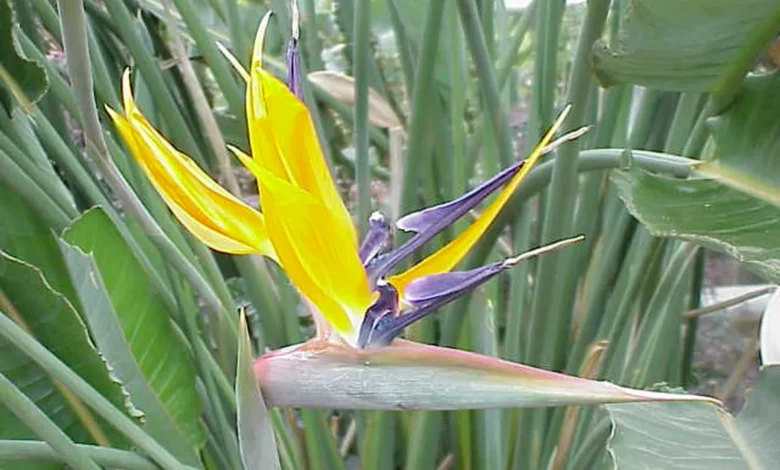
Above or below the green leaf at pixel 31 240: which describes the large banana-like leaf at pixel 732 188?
above

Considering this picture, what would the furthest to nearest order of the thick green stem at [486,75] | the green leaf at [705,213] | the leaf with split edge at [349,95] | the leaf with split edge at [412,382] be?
the leaf with split edge at [349,95]
the thick green stem at [486,75]
the green leaf at [705,213]
the leaf with split edge at [412,382]

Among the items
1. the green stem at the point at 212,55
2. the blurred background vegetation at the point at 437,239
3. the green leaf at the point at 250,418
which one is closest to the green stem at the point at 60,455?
the blurred background vegetation at the point at 437,239

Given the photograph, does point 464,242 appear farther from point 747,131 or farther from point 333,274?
point 747,131

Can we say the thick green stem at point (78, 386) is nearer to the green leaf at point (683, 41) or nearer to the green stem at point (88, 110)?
the green stem at point (88, 110)

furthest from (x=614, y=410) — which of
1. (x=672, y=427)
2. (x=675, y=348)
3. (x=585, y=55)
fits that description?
(x=675, y=348)

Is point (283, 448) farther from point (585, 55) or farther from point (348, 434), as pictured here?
point (585, 55)

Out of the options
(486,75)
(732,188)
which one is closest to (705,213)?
(732,188)

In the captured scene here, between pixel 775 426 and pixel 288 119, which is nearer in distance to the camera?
pixel 288 119

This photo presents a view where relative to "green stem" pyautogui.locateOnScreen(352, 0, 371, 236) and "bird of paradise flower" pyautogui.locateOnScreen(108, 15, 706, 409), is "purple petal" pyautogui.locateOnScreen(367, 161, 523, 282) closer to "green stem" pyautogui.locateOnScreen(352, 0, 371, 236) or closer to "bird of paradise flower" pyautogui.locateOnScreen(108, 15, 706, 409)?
"bird of paradise flower" pyautogui.locateOnScreen(108, 15, 706, 409)
